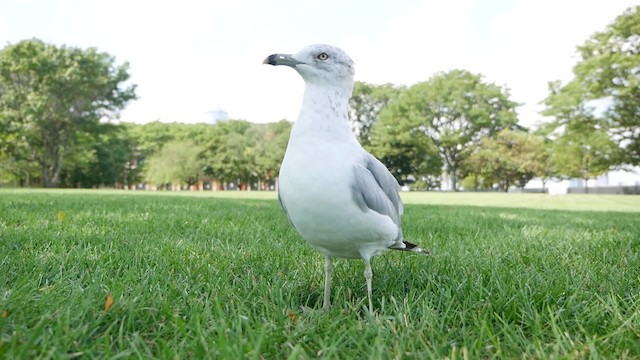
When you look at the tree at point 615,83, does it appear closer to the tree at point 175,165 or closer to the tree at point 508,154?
the tree at point 508,154

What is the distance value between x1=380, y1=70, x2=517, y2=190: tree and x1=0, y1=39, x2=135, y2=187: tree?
25683mm

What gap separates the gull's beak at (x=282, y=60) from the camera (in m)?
2.03

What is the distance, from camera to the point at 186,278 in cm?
236

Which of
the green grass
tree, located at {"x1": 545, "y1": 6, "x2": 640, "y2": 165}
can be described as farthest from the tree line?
the green grass

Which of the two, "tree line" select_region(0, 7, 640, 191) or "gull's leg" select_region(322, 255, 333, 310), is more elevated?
"tree line" select_region(0, 7, 640, 191)

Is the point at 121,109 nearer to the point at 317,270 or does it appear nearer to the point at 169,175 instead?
the point at 169,175

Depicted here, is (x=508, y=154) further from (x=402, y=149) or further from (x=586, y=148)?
(x=586, y=148)

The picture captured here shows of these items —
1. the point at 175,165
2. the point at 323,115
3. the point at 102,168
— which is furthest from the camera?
the point at 175,165

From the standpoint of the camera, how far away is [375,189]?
199 cm

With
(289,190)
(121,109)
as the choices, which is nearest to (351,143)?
(289,190)

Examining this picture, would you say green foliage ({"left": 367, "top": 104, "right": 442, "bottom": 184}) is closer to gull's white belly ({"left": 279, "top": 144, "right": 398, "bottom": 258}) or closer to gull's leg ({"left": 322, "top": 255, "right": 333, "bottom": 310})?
gull's leg ({"left": 322, "top": 255, "right": 333, "bottom": 310})

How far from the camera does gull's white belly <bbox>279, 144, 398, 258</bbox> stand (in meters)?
1.80

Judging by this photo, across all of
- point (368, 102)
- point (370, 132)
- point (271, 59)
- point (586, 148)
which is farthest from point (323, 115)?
point (368, 102)

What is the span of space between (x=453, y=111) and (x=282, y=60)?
44.9 m
